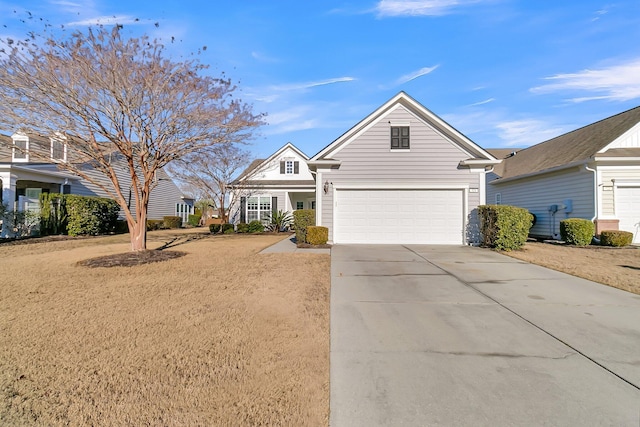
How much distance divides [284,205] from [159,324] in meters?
18.4

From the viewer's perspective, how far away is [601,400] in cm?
261

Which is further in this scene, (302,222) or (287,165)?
(287,165)

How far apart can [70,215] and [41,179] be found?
10.3 feet

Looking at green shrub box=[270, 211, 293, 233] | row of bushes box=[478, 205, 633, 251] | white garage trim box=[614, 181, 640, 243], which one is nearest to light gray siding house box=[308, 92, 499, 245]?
row of bushes box=[478, 205, 633, 251]

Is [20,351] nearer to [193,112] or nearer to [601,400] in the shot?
[601,400]

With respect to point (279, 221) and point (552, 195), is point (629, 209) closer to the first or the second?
point (552, 195)

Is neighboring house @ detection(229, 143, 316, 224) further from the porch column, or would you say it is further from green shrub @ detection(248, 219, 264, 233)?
the porch column

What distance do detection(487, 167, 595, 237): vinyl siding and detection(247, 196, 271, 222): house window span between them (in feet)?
50.1

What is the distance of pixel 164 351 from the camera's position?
3385 mm

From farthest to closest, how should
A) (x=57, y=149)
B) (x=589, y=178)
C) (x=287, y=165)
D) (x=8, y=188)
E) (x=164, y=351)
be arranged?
(x=287, y=165)
(x=8, y=188)
(x=589, y=178)
(x=57, y=149)
(x=164, y=351)

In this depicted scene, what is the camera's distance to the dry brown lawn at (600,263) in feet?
21.9

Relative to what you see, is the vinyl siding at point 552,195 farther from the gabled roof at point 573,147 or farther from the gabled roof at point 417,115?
the gabled roof at point 417,115

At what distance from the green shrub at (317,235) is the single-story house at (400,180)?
82 centimetres

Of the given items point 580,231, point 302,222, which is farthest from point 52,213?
point 580,231
